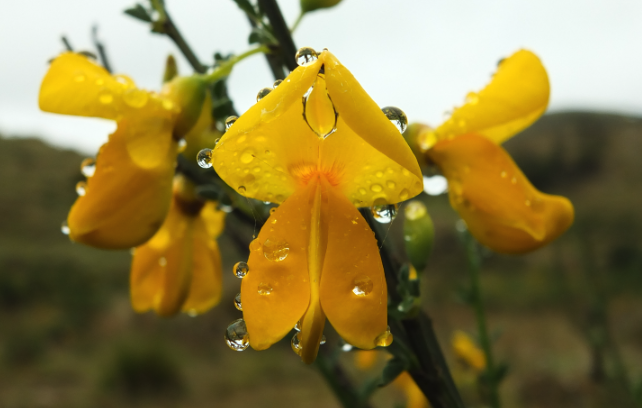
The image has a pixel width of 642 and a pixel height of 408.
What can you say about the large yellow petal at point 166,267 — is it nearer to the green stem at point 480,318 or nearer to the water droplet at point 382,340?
the water droplet at point 382,340

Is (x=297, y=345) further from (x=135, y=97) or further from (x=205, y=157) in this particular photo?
(x=135, y=97)

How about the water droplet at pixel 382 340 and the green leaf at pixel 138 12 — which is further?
the green leaf at pixel 138 12

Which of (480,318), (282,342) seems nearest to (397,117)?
(480,318)

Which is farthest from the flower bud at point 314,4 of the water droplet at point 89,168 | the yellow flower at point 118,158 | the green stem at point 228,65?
the water droplet at point 89,168

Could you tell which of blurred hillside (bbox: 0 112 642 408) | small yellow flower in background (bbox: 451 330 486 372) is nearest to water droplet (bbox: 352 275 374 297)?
blurred hillside (bbox: 0 112 642 408)

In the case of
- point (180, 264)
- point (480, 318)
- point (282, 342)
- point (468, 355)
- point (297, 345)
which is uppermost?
point (297, 345)

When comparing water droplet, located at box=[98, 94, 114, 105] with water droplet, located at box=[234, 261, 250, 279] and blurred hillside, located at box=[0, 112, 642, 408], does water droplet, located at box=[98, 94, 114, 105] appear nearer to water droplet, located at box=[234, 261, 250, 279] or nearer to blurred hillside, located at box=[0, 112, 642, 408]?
water droplet, located at box=[234, 261, 250, 279]
